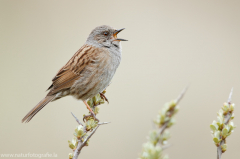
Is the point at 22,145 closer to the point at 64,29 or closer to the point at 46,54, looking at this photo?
the point at 46,54

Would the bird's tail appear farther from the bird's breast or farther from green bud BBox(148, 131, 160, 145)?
green bud BBox(148, 131, 160, 145)

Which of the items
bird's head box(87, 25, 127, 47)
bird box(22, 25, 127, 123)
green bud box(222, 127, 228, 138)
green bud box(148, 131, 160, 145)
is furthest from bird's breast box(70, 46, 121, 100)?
green bud box(148, 131, 160, 145)

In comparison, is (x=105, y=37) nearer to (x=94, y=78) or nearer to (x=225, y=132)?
(x=94, y=78)

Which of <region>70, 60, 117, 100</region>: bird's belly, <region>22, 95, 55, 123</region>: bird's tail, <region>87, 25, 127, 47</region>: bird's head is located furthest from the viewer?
<region>87, 25, 127, 47</region>: bird's head

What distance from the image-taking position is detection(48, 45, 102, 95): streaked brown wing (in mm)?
3969

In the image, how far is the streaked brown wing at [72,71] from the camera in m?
3.97

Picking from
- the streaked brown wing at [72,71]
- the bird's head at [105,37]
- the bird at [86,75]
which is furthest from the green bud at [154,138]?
the bird's head at [105,37]

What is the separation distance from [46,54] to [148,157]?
587 centimetres

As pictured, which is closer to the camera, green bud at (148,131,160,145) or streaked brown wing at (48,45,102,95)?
green bud at (148,131,160,145)

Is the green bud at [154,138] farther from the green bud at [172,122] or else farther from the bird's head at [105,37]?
the bird's head at [105,37]

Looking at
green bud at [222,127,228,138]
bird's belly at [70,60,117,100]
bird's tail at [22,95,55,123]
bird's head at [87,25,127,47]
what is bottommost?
bird's tail at [22,95,55,123]

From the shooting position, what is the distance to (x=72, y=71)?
4074 mm

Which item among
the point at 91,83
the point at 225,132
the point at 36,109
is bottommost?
the point at 36,109

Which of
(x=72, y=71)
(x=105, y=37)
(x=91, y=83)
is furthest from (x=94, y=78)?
(x=105, y=37)
